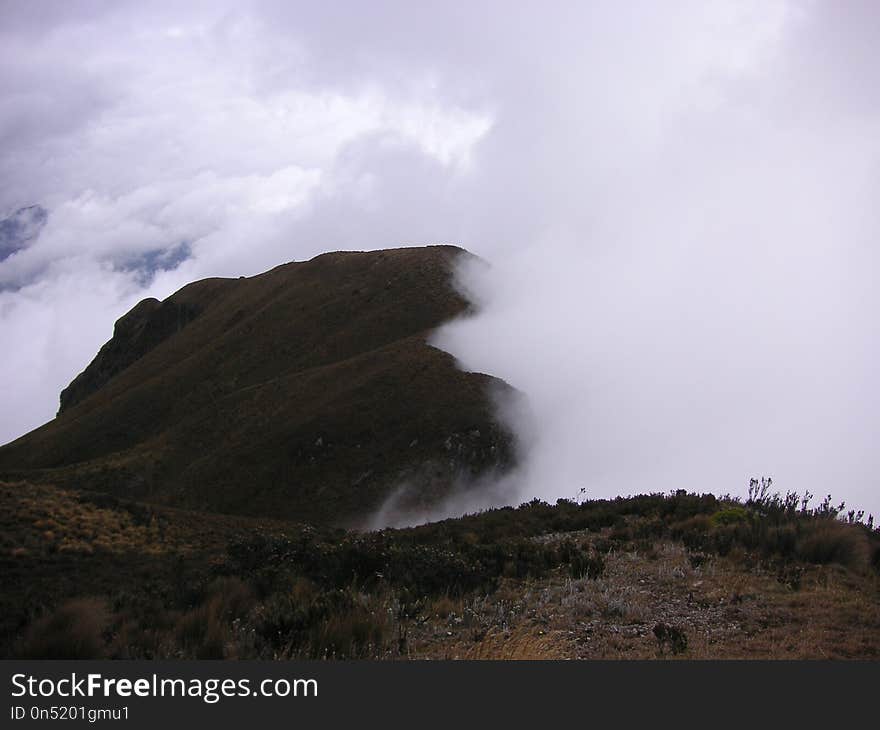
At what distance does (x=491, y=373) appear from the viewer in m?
57.0

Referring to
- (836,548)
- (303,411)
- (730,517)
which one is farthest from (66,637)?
(303,411)

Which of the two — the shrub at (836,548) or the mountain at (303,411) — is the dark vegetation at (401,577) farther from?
the mountain at (303,411)

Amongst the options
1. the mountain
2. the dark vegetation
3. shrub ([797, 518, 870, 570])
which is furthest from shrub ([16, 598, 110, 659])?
the mountain

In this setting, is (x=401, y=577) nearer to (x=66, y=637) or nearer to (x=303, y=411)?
(x=66, y=637)

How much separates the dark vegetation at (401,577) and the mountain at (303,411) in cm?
2335

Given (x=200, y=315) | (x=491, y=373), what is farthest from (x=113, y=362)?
(x=491, y=373)

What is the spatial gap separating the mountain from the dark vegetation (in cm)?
2335

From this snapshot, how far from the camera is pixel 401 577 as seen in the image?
9766mm

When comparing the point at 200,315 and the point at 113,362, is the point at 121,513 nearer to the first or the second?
the point at 200,315

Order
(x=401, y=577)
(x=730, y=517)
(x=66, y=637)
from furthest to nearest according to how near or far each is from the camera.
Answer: (x=730, y=517)
(x=401, y=577)
(x=66, y=637)

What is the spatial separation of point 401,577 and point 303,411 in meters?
42.2

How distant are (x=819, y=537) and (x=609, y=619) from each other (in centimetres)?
554

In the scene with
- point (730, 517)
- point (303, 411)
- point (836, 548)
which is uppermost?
point (303, 411)

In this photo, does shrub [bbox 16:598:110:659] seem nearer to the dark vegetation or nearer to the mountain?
the dark vegetation
